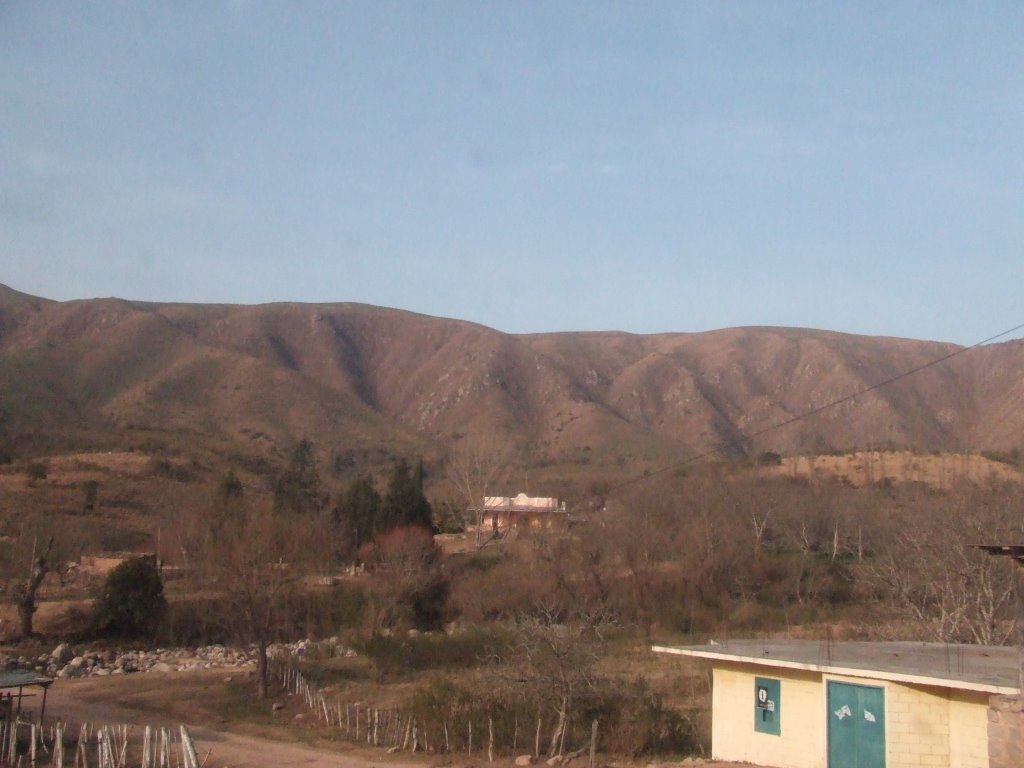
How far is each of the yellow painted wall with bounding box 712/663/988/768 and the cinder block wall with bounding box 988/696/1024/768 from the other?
1.84m

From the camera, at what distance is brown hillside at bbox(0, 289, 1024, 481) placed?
95.4 m

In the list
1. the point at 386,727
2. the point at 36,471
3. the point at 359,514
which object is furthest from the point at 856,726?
the point at 36,471

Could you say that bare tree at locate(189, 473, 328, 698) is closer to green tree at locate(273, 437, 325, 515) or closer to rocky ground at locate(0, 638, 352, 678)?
rocky ground at locate(0, 638, 352, 678)

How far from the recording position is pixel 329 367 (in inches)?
5842

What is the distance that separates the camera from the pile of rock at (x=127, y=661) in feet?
107

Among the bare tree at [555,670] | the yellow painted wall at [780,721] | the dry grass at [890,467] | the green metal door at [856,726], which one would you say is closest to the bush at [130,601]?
the bare tree at [555,670]

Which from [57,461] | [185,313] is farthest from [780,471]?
[185,313]

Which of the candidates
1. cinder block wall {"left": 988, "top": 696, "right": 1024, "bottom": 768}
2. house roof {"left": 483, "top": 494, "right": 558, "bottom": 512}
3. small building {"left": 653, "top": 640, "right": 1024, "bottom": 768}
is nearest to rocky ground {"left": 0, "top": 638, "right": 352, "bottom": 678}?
small building {"left": 653, "top": 640, "right": 1024, "bottom": 768}

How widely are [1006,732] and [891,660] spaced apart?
173 inches

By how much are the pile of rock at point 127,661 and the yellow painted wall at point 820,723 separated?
68.3 ft

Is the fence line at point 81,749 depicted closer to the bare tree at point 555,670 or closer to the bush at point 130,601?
the bare tree at point 555,670

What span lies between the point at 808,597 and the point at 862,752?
31629 millimetres

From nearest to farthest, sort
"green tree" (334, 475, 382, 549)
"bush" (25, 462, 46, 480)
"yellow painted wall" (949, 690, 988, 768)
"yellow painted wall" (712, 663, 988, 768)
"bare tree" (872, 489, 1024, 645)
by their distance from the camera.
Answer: "yellow painted wall" (949, 690, 988, 768)
"yellow painted wall" (712, 663, 988, 768)
"bare tree" (872, 489, 1024, 645)
"green tree" (334, 475, 382, 549)
"bush" (25, 462, 46, 480)

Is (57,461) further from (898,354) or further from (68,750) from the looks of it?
(898,354)
